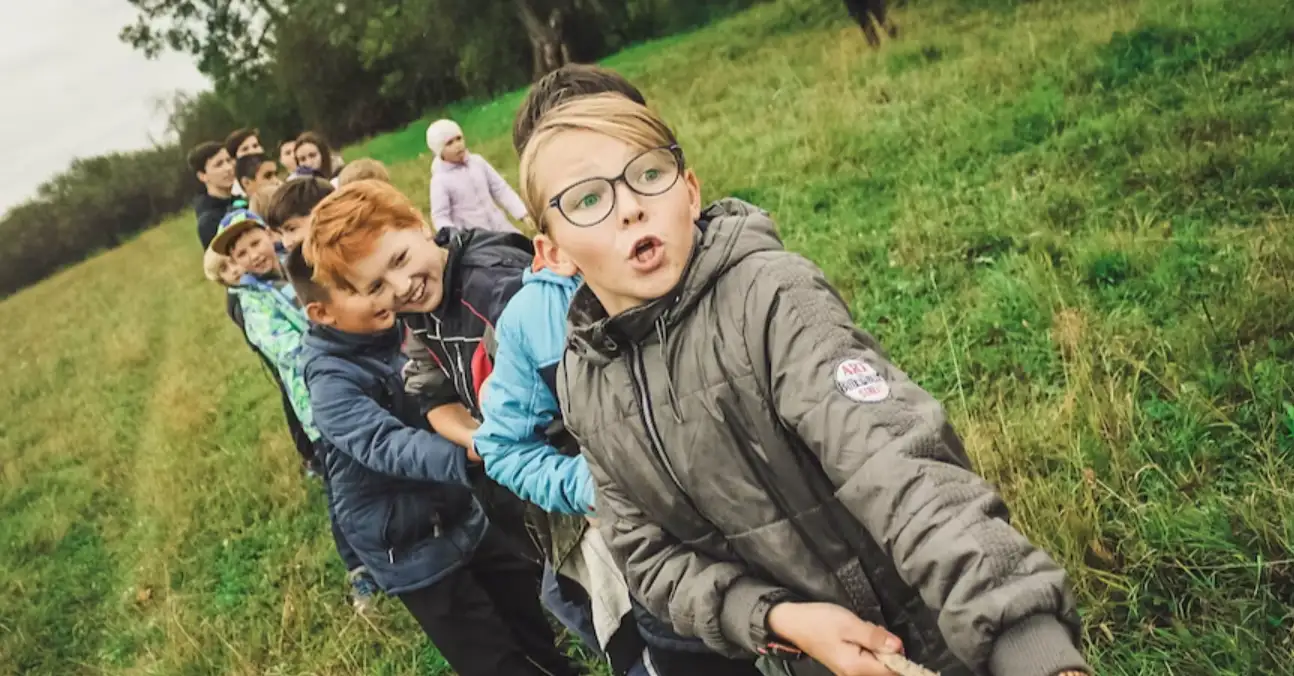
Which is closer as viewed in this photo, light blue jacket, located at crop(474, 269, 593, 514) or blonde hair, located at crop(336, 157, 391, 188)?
light blue jacket, located at crop(474, 269, 593, 514)

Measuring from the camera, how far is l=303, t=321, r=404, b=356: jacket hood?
305cm

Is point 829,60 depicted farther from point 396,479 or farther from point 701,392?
point 701,392

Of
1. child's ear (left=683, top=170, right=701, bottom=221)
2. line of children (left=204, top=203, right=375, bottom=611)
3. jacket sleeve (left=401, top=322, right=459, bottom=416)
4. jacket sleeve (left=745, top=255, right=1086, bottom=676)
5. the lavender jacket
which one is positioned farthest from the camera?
the lavender jacket

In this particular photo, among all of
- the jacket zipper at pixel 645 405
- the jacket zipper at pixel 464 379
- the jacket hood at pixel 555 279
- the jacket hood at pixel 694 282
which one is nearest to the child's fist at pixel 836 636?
the jacket zipper at pixel 645 405

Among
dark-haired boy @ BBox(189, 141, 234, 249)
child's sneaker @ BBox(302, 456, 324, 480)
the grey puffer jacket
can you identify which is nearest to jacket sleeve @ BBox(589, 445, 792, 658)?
the grey puffer jacket

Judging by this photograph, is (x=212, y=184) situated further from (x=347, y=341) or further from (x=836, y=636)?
(x=836, y=636)

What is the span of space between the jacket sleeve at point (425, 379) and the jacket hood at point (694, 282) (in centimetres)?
127

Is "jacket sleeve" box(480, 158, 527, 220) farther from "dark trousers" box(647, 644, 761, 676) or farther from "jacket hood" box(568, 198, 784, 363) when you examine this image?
"jacket hood" box(568, 198, 784, 363)

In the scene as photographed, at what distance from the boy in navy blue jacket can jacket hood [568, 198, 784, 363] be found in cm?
146

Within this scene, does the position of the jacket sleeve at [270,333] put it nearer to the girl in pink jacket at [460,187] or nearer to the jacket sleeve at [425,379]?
the jacket sleeve at [425,379]

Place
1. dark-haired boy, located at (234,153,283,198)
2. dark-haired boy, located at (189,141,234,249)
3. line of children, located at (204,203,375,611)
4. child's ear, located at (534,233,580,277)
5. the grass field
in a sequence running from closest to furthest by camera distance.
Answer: child's ear, located at (534,233,580,277)
the grass field
line of children, located at (204,203,375,611)
dark-haired boy, located at (234,153,283,198)
dark-haired boy, located at (189,141,234,249)

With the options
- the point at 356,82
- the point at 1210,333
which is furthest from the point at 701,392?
the point at 356,82

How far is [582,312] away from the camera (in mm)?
1713

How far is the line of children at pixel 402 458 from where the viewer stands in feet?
8.84
